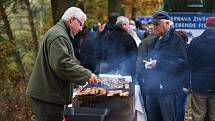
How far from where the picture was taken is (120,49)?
9234 millimetres

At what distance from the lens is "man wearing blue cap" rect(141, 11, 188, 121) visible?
23.2 ft

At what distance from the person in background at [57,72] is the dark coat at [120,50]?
3.09 metres

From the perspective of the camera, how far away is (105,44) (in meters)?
9.52

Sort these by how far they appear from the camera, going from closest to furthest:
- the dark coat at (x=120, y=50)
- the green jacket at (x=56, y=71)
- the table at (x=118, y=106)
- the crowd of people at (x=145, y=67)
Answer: the green jacket at (x=56, y=71)
the crowd of people at (x=145, y=67)
the table at (x=118, y=106)
the dark coat at (x=120, y=50)

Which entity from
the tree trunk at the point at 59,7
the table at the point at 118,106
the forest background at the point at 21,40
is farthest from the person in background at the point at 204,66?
the tree trunk at the point at 59,7

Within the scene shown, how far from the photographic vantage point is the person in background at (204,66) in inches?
293

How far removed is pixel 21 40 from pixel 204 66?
455 inches

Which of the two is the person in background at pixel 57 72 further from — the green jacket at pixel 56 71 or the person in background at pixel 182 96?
the person in background at pixel 182 96

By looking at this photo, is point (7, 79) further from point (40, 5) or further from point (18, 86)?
point (40, 5)

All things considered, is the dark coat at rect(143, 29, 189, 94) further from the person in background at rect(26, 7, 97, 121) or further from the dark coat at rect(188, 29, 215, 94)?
the person in background at rect(26, 7, 97, 121)

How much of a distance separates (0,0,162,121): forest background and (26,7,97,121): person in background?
299cm

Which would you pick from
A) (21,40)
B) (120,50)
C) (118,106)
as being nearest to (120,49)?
(120,50)

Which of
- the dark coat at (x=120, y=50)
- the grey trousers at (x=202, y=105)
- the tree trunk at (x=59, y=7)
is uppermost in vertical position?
the tree trunk at (x=59, y=7)

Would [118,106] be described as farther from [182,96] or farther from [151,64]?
[182,96]
